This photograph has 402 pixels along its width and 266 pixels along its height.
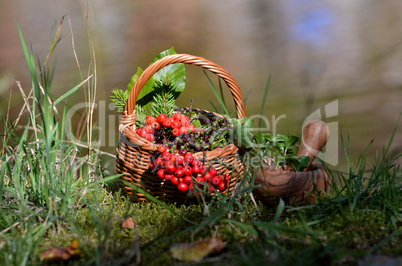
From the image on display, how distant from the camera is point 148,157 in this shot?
1479 millimetres

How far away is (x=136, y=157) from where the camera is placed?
59.1 inches

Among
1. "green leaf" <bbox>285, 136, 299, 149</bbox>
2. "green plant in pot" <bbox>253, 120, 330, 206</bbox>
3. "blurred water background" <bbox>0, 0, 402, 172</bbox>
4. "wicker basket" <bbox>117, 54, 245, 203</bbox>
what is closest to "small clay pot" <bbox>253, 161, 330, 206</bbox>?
"green plant in pot" <bbox>253, 120, 330, 206</bbox>

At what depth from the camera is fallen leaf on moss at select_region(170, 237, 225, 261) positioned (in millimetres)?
1021

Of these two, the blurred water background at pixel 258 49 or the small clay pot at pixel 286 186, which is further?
the blurred water background at pixel 258 49

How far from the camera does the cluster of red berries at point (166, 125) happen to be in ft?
5.05

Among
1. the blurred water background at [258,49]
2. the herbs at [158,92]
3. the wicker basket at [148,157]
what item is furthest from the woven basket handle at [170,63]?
the blurred water background at [258,49]

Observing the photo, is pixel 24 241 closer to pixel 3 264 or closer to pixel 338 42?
pixel 3 264

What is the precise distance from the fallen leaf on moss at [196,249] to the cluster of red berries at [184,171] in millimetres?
324

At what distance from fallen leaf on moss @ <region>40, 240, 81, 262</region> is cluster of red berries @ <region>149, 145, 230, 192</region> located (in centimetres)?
43

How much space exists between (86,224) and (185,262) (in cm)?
48

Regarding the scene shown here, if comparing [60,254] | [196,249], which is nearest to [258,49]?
Result: [196,249]

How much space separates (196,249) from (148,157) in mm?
520

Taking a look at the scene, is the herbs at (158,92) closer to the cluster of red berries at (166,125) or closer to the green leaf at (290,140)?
the cluster of red berries at (166,125)

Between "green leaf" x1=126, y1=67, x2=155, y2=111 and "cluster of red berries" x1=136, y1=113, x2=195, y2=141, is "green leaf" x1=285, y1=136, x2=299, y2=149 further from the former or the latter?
"green leaf" x1=126, y1=67, x2=155, y2=111
